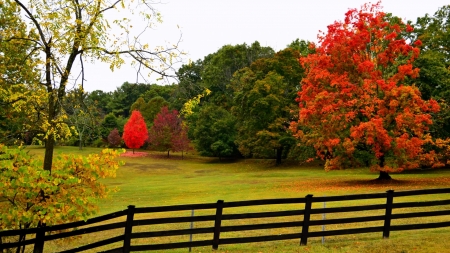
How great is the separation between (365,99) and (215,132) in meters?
42.5

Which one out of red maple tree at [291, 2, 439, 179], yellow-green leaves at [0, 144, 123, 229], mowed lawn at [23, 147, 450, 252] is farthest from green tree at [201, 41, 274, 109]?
yellow-green leaves at [0, 144, 123, 229]

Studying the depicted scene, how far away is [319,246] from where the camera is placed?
420 inches

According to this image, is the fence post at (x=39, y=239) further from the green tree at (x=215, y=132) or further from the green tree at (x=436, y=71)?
the green tree at (x=215, y=132)

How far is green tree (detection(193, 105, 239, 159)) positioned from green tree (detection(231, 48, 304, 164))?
936cm

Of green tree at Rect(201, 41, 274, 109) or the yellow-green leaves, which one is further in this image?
green tree at Rect(201, 41, 274, 109)

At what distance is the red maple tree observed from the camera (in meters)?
24.7

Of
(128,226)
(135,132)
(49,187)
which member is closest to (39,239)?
(49,187)

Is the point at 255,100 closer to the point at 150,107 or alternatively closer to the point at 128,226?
the point at 128,226

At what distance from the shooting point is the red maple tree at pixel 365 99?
24.7 metres

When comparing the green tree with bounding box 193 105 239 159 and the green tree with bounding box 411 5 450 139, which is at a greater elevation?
the green tree with bounding box 411 5 450 139

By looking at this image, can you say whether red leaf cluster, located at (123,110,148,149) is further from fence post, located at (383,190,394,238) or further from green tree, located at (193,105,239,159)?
fence post, located at (383,190,394,238)

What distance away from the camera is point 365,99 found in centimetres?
2558

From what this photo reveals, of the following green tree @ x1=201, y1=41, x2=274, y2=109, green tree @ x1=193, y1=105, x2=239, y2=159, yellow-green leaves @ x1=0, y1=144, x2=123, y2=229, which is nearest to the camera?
yellow-green leaves @ x1=0, y1=144, x2=123, y2=229

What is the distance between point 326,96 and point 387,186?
717cm
